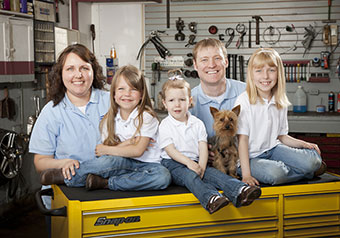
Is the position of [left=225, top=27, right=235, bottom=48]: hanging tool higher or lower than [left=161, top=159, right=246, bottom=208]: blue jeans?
higher

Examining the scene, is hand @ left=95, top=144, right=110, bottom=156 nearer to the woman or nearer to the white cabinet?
the woman

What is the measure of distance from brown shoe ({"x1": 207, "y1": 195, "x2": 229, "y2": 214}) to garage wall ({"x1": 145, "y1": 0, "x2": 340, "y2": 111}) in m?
4.22

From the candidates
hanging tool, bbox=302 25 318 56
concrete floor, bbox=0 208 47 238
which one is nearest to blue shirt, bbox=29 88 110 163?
concrete floor, bbox=0 208 47 238

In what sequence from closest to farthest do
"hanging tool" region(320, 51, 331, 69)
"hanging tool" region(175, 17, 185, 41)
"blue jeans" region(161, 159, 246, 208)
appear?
"blue jeans" region(161, 159, 246, 208) → "hanging tool" region(320, 51, 331, 69) → "hanging tool" region(175, 17, 185, 41)

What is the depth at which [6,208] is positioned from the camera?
4895 millimetres

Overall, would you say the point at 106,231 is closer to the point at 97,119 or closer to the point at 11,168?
the point at 97,119

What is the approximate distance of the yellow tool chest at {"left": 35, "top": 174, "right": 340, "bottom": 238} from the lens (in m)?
2.37

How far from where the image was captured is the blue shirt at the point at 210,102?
10.5 feet

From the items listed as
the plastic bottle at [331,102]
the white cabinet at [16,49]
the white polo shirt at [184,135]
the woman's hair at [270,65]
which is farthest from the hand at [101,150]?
the plastic bottle at [331,102]

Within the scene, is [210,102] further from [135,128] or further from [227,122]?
[135,128]

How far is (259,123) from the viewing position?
2869 millimetres

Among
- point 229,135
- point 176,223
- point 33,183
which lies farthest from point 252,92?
point 33,183

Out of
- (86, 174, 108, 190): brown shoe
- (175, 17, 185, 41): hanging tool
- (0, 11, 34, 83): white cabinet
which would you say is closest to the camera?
(86, 174, 108, 190): brown shoe

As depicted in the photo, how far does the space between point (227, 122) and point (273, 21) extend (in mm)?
3913
